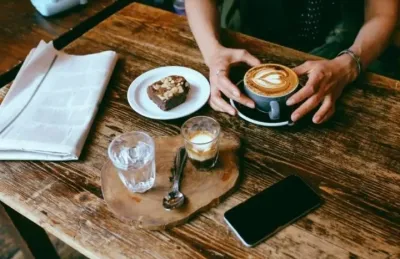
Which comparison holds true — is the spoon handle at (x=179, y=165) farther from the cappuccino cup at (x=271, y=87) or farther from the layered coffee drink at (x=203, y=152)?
the cappuccino cup at (x=271, y=87)

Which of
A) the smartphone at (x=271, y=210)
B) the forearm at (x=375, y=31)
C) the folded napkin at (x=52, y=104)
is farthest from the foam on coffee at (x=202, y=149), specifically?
the forearm at (x=375, y=31)

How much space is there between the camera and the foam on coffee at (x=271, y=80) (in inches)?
39.0

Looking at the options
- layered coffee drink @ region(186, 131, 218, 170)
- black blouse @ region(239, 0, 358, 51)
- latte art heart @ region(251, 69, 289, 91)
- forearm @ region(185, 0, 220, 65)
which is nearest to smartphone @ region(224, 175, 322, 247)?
layered coffee drink @ region(186, 131, 218, 170)

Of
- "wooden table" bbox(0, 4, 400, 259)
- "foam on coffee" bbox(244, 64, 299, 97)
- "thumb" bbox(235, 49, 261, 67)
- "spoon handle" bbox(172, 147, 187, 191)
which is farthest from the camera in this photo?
"thumb" bbox(235, 49, 261, 67)

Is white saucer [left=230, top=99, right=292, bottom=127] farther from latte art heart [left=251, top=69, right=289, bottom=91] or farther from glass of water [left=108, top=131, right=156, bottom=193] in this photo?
glass of water [left=108, top=131, right=156, bottom=193]

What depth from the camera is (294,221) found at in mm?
819

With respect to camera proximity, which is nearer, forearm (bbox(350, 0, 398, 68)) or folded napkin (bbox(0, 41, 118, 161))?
folded napkin (bbox(0, 41, 118, 161))

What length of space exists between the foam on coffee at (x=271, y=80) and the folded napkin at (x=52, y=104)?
369 millimetres

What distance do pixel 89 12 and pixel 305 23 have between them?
0.79 metres

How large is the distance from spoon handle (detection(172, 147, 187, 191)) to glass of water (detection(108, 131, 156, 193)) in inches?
1.8


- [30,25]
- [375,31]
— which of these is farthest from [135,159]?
[30,25]

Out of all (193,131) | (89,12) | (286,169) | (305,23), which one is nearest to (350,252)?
(286,169)

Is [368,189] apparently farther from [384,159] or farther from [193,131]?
[193,131]

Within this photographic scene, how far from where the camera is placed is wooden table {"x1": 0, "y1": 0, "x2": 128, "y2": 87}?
1.52 meters
